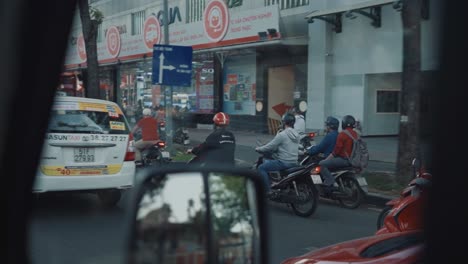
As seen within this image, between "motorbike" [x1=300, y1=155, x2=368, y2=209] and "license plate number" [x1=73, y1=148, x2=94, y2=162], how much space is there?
308cm

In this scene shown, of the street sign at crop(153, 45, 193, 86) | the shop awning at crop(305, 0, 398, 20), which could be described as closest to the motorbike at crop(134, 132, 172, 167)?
the street sign at crop(153, 45, 193, 86)

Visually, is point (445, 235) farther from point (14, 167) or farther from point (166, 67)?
point (166, 67)

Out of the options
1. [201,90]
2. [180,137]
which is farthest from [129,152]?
[201,90]

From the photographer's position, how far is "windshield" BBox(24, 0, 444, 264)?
17.0 ft

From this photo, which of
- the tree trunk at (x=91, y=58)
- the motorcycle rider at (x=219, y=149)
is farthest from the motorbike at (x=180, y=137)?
the motorcycle rider at (x=219, y=149)

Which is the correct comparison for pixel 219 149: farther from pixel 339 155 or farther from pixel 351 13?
pixel 351 13

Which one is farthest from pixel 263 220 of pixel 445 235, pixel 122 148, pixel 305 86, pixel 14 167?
pixel 305 86

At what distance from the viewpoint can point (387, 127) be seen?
1678cm

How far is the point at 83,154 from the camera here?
7.09 m

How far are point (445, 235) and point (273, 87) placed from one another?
21600 mm

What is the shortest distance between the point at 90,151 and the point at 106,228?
147cm

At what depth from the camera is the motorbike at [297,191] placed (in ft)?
25.5

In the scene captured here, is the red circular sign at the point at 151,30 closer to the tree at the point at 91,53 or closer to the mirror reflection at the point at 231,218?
the tree at the point at 91,53

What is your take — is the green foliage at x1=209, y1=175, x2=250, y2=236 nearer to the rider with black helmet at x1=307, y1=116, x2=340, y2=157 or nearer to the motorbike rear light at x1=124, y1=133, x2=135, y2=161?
the motorbike rear light at x1=124, y1=133, x2=135, y2=161
